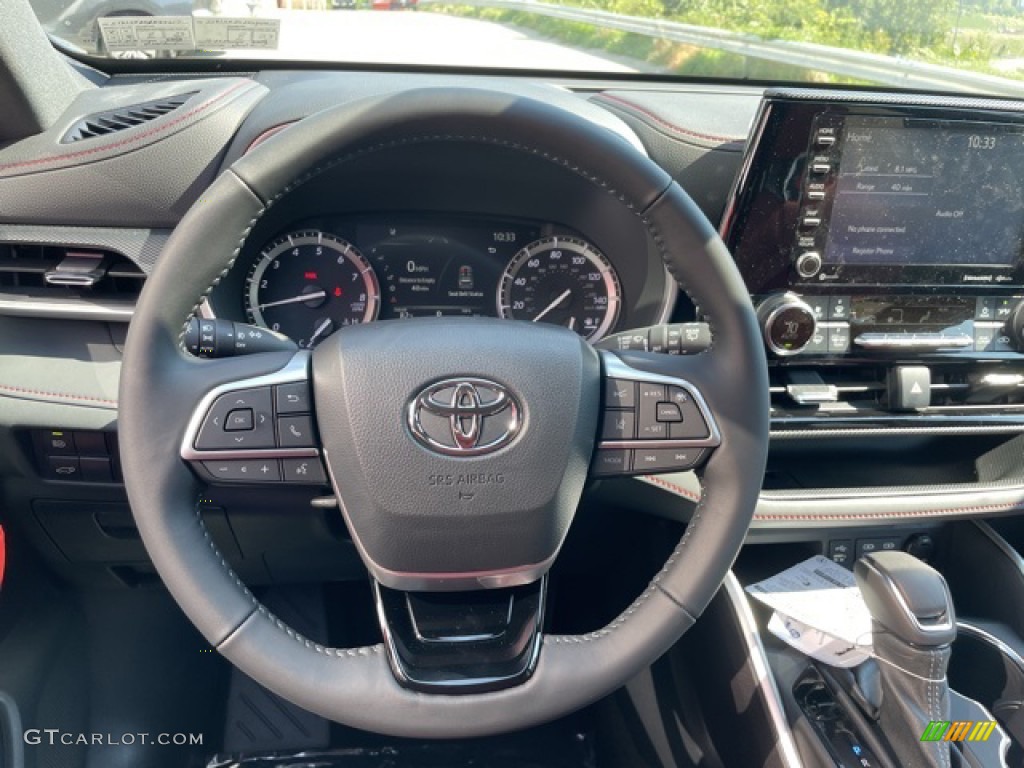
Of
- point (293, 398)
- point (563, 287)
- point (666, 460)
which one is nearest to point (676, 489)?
point (666, 460)

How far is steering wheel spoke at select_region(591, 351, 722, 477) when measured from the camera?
1321mm

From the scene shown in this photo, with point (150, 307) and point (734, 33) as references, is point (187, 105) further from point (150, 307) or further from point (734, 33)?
point (734, 33)

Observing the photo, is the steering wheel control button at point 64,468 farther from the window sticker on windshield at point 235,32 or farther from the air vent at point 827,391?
the air vent at point 827,391

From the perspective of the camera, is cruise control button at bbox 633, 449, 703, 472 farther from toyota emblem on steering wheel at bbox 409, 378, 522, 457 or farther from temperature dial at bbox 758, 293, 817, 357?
temperature dial at bbox 758, 293, 817, 357

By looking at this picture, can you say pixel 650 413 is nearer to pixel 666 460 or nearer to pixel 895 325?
pixel 666 460

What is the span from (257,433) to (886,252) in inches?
50.5

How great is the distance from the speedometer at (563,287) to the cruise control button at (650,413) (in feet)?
2.08

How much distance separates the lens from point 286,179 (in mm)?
1179

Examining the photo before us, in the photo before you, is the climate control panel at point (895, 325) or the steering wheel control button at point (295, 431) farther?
the climate control panel at point (895, 325)

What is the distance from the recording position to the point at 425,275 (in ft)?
6.38

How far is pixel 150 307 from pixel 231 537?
0.90m

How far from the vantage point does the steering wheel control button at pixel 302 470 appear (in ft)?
4.12

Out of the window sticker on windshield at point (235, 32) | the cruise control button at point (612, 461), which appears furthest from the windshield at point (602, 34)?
the cruise control button at point (612, 461)

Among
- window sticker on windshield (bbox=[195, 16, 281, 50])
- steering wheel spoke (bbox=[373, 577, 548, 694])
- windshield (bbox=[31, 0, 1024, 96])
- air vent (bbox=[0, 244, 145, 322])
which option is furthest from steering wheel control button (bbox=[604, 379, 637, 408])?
window sticker on windshield (bbox=[195, 16, 281, 50])
